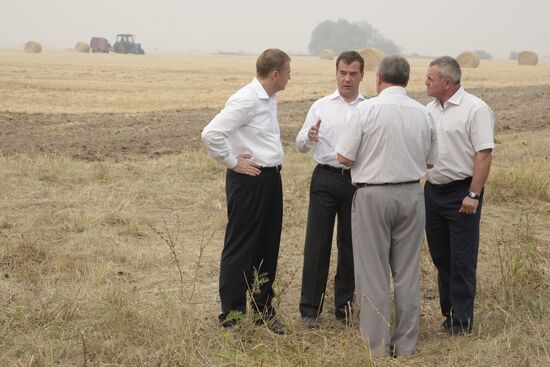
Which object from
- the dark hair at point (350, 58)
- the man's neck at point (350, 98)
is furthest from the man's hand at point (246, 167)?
the dark hair at point (350, 58)

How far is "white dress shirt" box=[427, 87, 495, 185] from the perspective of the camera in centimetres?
473

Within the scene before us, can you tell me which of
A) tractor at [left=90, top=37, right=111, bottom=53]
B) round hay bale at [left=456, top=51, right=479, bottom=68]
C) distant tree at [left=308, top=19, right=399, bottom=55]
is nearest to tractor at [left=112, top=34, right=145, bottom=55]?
tractor at [left=90, top=37, right=111, bottom=53]

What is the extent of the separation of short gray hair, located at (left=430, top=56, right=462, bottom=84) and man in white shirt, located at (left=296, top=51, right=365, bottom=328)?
20.2 inches

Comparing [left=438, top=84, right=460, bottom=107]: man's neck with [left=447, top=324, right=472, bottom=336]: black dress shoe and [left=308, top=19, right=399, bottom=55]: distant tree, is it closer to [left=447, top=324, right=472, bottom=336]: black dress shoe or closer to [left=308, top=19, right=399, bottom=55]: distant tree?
[left=447, top=324, right=472, bottom=336]: black dress shoe

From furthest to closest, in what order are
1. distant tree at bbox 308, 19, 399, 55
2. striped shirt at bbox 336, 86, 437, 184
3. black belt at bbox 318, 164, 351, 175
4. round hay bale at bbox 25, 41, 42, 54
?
distant tree at bbox 308, 19, 399, 55 → round hay bale at bbox 25, 41, 42, 54 → black belt at bbox 318, 164, 351, 175 → striped shirt at bbox 336, 86, 437, 184

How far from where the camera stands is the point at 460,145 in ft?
15.8

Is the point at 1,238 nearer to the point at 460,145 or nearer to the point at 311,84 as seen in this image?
the point at 460,145

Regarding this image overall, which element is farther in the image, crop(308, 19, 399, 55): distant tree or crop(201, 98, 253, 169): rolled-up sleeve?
crop(308, 19, 399, 55): distant tree

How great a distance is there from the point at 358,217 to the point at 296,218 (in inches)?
135

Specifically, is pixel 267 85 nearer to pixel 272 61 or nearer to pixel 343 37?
pixel 272 61

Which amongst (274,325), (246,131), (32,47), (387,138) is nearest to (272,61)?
(246,131)

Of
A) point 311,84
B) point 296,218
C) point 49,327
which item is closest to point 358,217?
point 49,327

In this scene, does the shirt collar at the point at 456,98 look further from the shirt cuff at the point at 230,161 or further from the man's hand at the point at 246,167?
the shirt cuff at the point at 230,161

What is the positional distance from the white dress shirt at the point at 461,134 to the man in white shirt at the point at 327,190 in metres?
0.61
